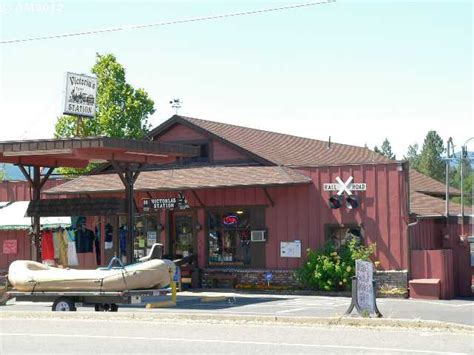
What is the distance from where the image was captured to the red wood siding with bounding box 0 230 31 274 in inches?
1244

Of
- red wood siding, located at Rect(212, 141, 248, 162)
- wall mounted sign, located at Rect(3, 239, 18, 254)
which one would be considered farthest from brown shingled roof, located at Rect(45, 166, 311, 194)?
wall mounted sign, located at Rect(3, 239, 18, 254)

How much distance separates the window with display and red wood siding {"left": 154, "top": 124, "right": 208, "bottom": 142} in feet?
10.1

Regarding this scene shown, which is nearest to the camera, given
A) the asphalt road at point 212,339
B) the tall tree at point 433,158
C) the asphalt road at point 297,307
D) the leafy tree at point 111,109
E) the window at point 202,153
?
the asphalt road at point 212,339

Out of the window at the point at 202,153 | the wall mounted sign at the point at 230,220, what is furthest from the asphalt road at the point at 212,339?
the window at the point at 202,153

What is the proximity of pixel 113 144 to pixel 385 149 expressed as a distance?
9836 centimetres

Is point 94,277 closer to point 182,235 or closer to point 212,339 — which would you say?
point 212,339

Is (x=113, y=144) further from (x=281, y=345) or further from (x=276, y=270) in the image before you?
(x=281, y=345)

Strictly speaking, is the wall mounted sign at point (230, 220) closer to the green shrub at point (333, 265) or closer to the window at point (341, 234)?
the green shrub at point (333, 265)

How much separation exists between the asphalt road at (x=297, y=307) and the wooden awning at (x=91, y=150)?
4.17m

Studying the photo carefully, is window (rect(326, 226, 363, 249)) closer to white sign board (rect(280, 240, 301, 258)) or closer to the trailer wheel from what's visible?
white sign board (rect(280, 240, 301, 258))

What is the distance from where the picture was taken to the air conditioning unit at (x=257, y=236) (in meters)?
27.3

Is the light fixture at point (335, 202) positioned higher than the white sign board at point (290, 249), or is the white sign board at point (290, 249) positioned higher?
the light fixture at point (335, 202)

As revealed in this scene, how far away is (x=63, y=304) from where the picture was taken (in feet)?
66.4

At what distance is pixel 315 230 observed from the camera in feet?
86.9
